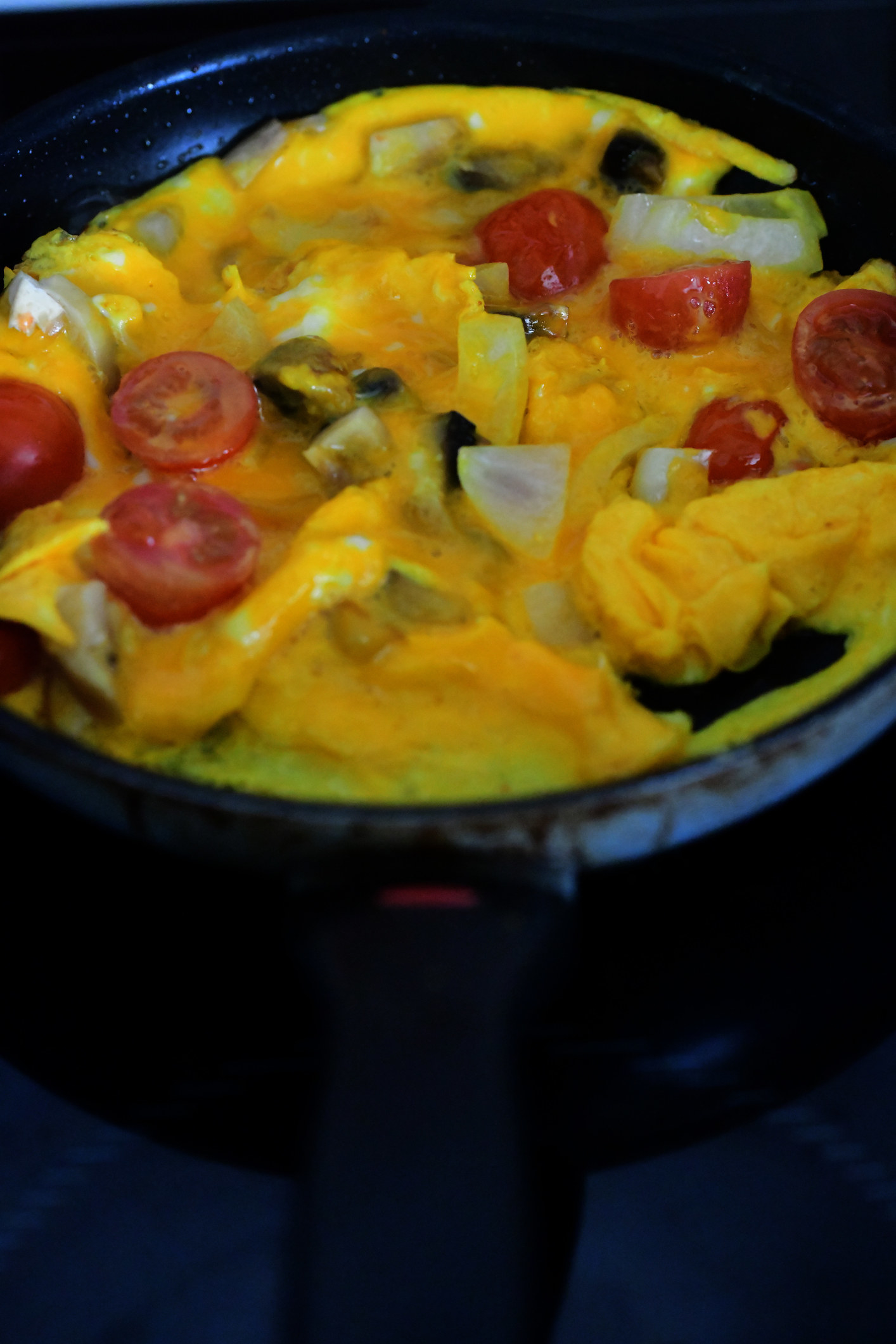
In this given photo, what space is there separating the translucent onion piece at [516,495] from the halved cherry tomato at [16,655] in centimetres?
58

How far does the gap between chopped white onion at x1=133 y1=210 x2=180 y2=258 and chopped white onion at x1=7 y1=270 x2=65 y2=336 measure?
12.5 inches

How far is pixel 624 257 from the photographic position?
192 centimetres

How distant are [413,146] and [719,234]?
586 millimetres

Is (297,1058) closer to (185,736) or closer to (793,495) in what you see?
(185,736)

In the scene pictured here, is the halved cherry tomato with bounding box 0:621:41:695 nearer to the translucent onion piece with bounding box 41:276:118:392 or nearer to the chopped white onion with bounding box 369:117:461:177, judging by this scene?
the translucent onion piece with bounding box 41:276:118:392

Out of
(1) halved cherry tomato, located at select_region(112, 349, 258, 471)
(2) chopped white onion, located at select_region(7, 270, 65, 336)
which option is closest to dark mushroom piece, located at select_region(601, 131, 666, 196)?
(1) halved cherry tomato, located at select_region(112, 349, 258, 471)

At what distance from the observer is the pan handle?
88 cm

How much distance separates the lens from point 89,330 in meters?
1.68

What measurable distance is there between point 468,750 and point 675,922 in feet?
1.05

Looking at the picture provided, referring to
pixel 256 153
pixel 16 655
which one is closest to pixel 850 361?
pixel 256 153

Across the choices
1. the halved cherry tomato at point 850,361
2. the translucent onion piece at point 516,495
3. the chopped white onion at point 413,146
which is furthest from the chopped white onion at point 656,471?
the chopped white onion at point 413,146

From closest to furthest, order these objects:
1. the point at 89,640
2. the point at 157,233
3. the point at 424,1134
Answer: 1. the point at 424,1134
2. the point at 89,640
3. the point at 157,233

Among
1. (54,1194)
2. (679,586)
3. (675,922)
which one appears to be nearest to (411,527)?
(679,586)

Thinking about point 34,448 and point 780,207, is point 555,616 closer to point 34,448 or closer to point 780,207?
point 34,448
